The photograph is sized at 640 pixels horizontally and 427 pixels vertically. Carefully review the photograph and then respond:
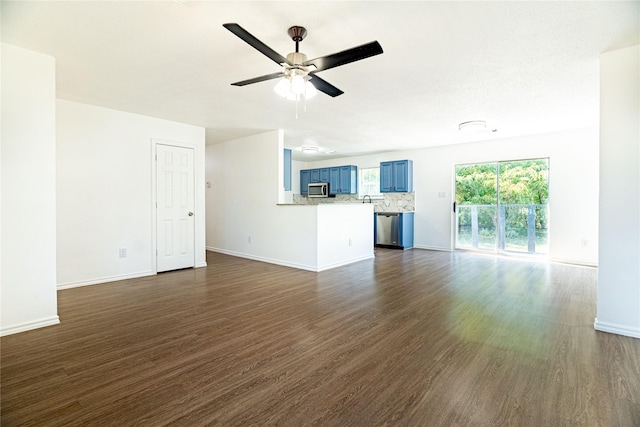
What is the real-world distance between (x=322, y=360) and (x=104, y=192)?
12.4ft

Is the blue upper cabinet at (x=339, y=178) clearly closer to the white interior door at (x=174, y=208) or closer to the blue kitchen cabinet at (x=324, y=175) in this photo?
the blue kitchen cabinet at (x=324, y=175)

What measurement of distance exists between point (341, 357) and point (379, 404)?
Result: 20.9 inches

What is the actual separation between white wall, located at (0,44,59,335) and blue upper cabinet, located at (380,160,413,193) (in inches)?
244

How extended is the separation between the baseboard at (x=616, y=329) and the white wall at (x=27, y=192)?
15.7 feet

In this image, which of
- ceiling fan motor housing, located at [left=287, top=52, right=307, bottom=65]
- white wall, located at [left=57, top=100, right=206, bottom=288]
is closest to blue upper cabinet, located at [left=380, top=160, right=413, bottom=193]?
white wall, located at [left=57, top=100, right=206, bottom=288]

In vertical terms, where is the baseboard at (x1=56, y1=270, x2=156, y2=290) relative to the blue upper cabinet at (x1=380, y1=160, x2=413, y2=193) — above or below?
below

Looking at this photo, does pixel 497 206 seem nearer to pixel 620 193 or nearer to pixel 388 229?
pixel 388 229

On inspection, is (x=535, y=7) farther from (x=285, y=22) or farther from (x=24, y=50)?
(x=24, y=50)

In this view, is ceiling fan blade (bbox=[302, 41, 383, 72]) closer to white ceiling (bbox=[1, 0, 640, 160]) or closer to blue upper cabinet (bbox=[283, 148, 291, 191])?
white ceiling (bbox=[1, 0, 640, 160])

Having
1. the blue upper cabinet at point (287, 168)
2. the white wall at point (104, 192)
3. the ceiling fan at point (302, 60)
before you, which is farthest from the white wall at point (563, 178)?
the white wall at point (104, 192)

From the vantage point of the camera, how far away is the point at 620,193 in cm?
252

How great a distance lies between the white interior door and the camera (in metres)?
4.64

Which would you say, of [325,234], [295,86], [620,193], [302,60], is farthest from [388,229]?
[302,60]

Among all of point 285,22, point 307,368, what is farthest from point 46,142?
point 307,368
